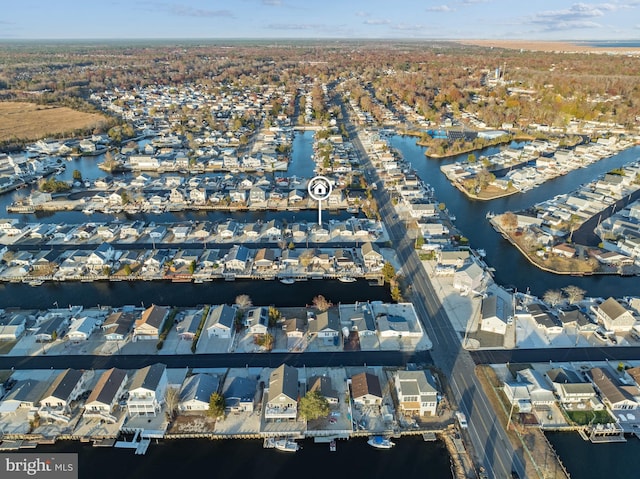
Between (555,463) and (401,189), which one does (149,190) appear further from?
(555,463)

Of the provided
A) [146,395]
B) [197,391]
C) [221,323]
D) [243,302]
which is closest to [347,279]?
[243,302]

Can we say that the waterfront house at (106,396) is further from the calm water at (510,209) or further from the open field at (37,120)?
the open field at (37,120)

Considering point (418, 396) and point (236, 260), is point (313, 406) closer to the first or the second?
point (418, 396)

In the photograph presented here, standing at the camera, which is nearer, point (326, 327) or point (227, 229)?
point (326, 327)

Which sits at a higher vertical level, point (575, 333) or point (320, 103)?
point (320, 103)

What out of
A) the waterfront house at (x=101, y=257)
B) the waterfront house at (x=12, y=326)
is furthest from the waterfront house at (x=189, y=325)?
the waterfront house at (x=101, y=257)

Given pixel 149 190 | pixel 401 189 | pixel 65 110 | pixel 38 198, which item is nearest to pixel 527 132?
pixel 401 189
